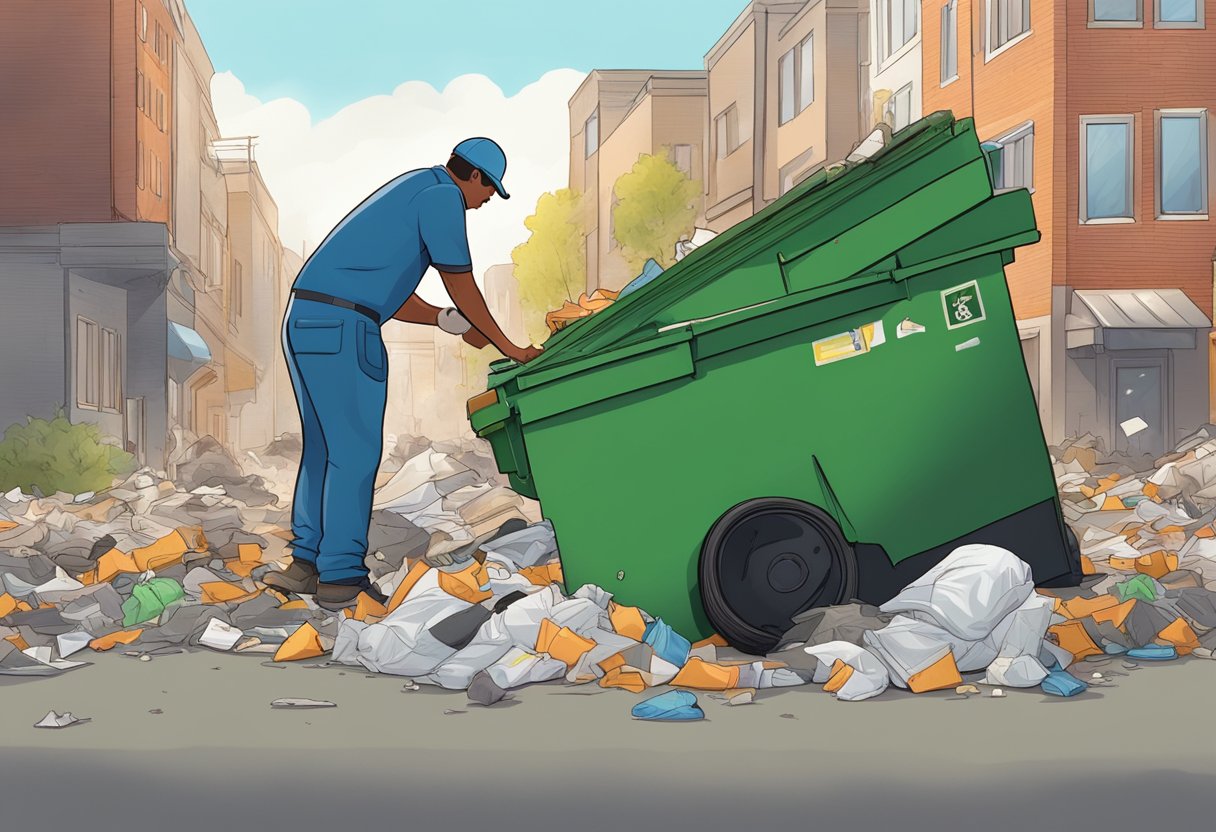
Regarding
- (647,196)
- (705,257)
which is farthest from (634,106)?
(705,257)

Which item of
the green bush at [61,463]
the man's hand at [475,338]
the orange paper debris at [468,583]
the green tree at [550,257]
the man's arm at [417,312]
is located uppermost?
the green tree at [550,257]

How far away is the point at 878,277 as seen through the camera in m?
4.64

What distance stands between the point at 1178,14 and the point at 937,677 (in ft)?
54.0

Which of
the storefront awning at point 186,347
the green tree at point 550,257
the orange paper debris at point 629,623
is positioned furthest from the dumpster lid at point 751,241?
the green tree at point 550,257

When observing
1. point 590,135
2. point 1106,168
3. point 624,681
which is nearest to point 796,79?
point 1106,168

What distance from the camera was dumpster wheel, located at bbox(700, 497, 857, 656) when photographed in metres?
4.54

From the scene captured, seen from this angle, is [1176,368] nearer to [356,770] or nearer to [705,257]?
[705,257]

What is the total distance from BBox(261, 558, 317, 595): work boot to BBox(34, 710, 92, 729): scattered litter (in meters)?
1.82

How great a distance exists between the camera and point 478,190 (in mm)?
5488

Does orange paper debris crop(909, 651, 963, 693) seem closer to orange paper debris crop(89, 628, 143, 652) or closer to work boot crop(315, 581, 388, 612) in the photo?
work boot crop(315, 581, 388, 612)

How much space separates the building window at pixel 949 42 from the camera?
2056 cm

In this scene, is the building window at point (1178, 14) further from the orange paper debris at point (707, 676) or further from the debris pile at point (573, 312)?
the orange paper debris at point (707, 676)

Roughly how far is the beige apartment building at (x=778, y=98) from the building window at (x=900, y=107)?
166 centimetres

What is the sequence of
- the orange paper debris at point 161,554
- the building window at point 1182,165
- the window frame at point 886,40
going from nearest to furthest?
the orange paper debris at point 161,554 < the building window at point 1182,165 < the window frame at point 886,40
